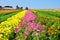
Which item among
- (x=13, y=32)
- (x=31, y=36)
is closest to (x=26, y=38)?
(x=31, y=36)

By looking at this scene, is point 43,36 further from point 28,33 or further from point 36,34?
point 28,33

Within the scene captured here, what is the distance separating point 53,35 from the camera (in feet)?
39.1

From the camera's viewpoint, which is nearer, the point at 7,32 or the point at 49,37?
the point at 49,37

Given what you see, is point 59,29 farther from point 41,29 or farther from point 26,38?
point 26,38

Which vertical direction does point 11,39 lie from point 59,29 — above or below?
below

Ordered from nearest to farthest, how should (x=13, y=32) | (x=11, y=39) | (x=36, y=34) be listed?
(x=36, y=34), (x=11, y=39), (x=13, y=32)

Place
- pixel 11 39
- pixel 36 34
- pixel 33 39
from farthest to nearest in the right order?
pixel 11 39, pixel 33 39, pixel 36 34

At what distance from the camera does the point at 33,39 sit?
40.6 feet

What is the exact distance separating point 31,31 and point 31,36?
0.82ft

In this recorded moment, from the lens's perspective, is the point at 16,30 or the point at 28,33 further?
the point at 16,30

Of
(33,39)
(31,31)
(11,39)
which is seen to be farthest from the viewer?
(11,39)

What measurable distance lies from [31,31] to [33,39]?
88 cm

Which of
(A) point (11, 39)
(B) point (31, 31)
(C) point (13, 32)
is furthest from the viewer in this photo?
(C) point (13, 32)

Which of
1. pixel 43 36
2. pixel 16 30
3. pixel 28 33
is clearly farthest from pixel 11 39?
pixel 43 36
